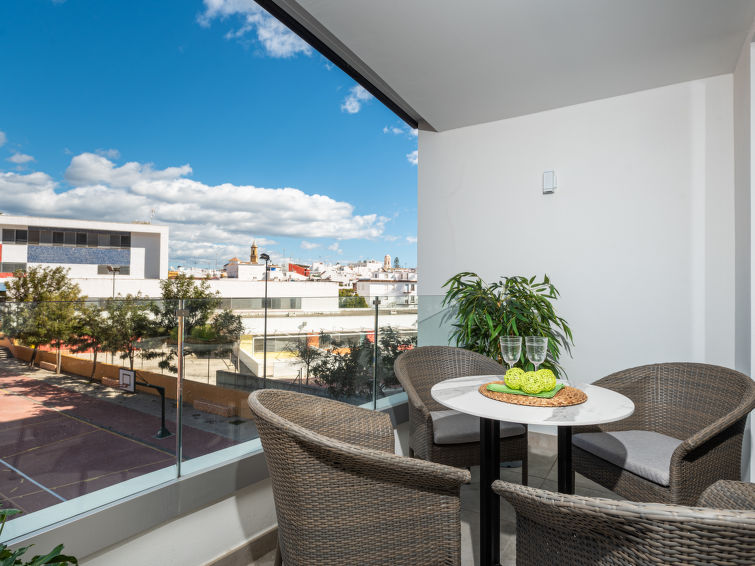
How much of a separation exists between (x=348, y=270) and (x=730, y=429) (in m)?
25.1

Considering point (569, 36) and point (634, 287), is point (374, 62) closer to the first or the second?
point (569, 36)

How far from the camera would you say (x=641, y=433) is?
84.9 inches

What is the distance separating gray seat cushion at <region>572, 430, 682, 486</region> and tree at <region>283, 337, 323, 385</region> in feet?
4.50

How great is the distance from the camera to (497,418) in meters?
1.41

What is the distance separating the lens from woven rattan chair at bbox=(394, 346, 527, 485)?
2061 mm

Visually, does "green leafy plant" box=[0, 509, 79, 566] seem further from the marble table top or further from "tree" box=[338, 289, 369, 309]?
"tree" box=[338, 289, 369, 309]

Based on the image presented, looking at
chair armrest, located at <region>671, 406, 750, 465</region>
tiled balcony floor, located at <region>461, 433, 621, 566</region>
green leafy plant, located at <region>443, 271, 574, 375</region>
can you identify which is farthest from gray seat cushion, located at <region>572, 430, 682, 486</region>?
green leafy plant, located at <region>443, 271, 574, 375</region>

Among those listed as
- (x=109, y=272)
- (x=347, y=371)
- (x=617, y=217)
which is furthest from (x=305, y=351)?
(x=109, y=272)

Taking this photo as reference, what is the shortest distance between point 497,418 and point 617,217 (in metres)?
2.31

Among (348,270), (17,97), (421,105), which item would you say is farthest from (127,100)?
(421,105)

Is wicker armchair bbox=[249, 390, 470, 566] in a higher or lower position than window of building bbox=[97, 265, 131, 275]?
lower

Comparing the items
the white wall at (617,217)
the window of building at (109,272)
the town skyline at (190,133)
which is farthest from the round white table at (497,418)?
the window of building at (109,272)

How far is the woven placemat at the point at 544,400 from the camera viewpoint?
1.56 m

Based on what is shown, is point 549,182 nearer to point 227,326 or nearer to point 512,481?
point 512,481
